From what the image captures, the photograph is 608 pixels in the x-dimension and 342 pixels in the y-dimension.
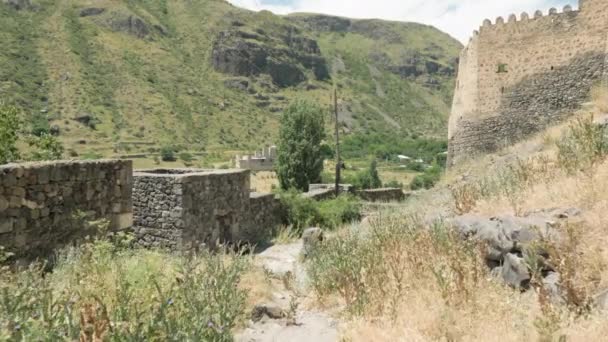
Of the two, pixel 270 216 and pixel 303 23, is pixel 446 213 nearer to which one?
pixel 270 216

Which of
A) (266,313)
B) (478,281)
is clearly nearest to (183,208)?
(266,313)

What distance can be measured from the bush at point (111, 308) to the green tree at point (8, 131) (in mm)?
8436

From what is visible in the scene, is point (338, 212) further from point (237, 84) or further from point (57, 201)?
point (237, 84)

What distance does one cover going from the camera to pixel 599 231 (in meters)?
4.49

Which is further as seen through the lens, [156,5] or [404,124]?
[404,124]

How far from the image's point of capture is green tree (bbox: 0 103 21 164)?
1170cm

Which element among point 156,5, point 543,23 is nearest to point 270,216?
point 543,23

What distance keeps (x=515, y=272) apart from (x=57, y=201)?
16.8 ft

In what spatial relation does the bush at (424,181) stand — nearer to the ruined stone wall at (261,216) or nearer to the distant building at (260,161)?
the distant building at (260,161)

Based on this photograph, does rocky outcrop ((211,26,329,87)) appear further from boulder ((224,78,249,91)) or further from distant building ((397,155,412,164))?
distant building ((397,155,412,164))

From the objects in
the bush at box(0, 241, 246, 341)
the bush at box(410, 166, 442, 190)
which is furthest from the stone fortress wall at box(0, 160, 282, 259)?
the bush at box(410, 166, 442, 190)

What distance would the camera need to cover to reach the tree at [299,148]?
30828mm

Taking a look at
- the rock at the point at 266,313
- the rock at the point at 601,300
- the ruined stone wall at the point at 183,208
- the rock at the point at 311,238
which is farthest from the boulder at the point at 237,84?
the rock at the point at 601,300

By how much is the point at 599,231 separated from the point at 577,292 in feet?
3.11
